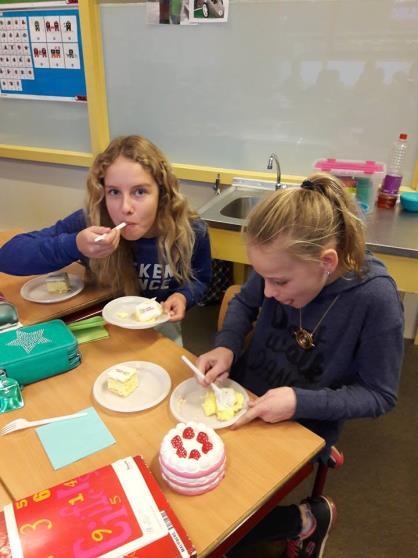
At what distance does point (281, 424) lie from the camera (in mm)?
906

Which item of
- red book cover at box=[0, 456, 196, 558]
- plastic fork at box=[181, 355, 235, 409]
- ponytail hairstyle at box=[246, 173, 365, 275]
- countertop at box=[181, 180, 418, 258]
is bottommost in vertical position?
plastic fork at box=[181, 355, 235, 409]

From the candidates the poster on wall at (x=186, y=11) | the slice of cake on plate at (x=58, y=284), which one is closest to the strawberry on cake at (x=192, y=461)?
the slice of cake on plate at (x=58, y=284)

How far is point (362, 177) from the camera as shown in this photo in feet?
6.58

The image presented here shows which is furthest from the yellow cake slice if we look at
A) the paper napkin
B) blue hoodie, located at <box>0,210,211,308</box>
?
blue hoodie, located at <box>0,210,211,308</box>

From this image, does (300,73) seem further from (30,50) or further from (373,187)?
(30,50)

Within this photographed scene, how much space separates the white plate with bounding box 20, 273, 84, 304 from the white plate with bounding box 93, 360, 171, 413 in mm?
434

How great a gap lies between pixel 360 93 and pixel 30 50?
2081 mm

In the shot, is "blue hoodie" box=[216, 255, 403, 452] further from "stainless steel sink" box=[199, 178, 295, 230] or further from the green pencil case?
"stainless steel sink" box=[199, 178, 295, 230]

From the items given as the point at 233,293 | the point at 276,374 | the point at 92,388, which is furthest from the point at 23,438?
the point at 233,293

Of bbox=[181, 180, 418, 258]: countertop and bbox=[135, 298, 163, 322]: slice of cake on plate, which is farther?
bbox=[181, 180, 418, 258]: countertop

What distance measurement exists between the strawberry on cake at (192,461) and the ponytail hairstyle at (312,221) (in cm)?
→ 43

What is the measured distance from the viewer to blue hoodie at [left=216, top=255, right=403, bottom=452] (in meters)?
0.95

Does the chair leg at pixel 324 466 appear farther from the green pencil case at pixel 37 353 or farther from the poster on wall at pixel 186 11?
the poster on wall at pixel 186 11

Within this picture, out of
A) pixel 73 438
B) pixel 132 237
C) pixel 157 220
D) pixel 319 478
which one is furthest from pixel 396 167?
pixel 73 438
